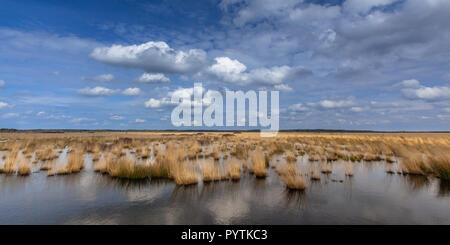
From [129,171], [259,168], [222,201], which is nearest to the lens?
[222,201]

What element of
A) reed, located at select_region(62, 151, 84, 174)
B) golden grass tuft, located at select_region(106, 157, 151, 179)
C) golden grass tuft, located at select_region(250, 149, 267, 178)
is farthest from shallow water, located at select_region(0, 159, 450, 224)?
reed, located at select_region(62, 151, 84, 174)

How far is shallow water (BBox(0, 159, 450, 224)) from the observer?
22.6ft

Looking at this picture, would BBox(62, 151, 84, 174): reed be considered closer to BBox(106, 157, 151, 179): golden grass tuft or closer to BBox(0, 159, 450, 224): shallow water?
BBox(0, 159, 450, 224): shallow water

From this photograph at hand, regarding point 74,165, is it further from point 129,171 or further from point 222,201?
point 222,201

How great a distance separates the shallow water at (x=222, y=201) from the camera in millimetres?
6891

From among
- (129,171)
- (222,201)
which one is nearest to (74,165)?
(129,171)

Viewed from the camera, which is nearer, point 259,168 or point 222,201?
point 222,201

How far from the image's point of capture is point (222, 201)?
838 centimetres

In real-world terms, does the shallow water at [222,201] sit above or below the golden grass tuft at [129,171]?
below

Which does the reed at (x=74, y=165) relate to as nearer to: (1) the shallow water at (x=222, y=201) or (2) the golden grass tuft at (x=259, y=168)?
(1) the shallow water at (x=222, y=201)

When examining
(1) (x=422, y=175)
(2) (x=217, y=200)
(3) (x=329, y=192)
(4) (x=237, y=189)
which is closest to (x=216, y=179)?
(4) (x=237, y=189)

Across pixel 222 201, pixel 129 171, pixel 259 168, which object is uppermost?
pixel 259 168

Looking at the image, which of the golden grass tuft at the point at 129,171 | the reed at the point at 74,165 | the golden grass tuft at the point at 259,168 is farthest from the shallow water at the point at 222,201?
the reed at the point at 74,165
